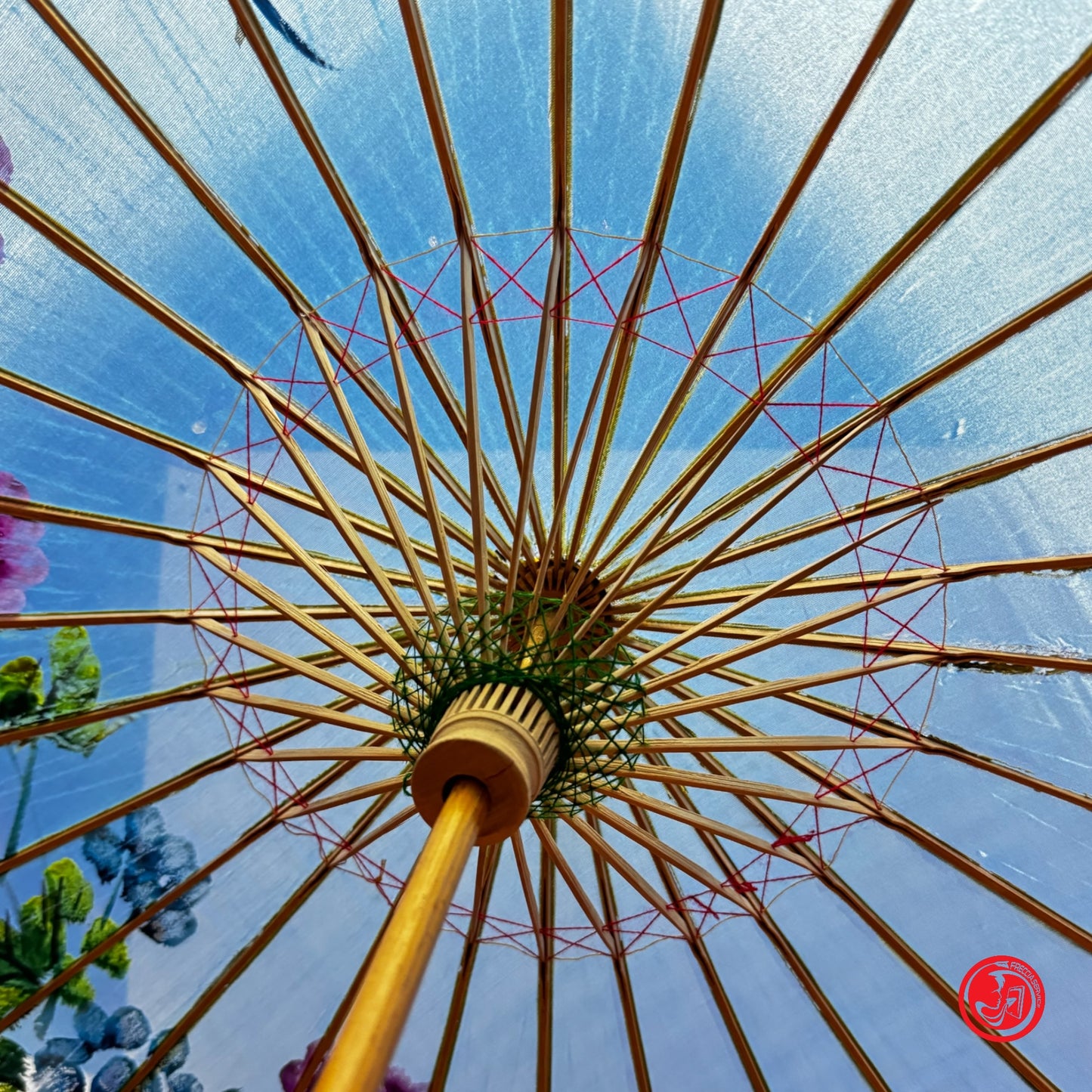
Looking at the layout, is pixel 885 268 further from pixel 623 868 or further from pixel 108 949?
pixel 108 949

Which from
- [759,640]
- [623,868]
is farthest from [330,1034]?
[759,640]

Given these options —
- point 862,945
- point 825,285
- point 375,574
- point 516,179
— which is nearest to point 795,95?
point 825,285

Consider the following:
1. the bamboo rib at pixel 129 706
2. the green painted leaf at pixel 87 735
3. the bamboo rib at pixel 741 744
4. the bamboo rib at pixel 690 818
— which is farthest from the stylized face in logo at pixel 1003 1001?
the green painted leaf at pixel 87 735

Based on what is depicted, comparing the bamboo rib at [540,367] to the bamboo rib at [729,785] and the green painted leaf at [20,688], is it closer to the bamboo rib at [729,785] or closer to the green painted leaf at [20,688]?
the bamboo rib at [729,785]

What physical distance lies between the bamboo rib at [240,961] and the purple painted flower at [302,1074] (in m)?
0.82

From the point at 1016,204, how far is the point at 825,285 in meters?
1.10

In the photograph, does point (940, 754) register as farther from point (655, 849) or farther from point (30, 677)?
point (30, 677)

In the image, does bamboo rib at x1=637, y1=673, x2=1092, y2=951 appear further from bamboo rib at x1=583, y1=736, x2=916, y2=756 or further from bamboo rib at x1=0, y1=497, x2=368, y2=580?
bamboo rib at x1=0, y1=497, x2=368, y2=580

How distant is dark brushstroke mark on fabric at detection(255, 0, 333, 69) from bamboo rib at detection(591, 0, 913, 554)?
8.95ft

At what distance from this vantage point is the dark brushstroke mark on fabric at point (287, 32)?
19.1 ft

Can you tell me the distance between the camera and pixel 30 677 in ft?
24.3

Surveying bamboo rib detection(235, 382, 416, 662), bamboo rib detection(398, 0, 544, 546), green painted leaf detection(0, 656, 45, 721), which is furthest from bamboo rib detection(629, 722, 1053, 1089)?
green painted leaf detection(0, 656, 45, 721)

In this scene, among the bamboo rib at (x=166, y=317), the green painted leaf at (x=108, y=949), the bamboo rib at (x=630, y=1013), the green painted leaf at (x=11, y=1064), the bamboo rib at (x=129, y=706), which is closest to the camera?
the bamboo rib at (x=166, y=317)

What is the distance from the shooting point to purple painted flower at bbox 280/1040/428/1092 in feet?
26.6
